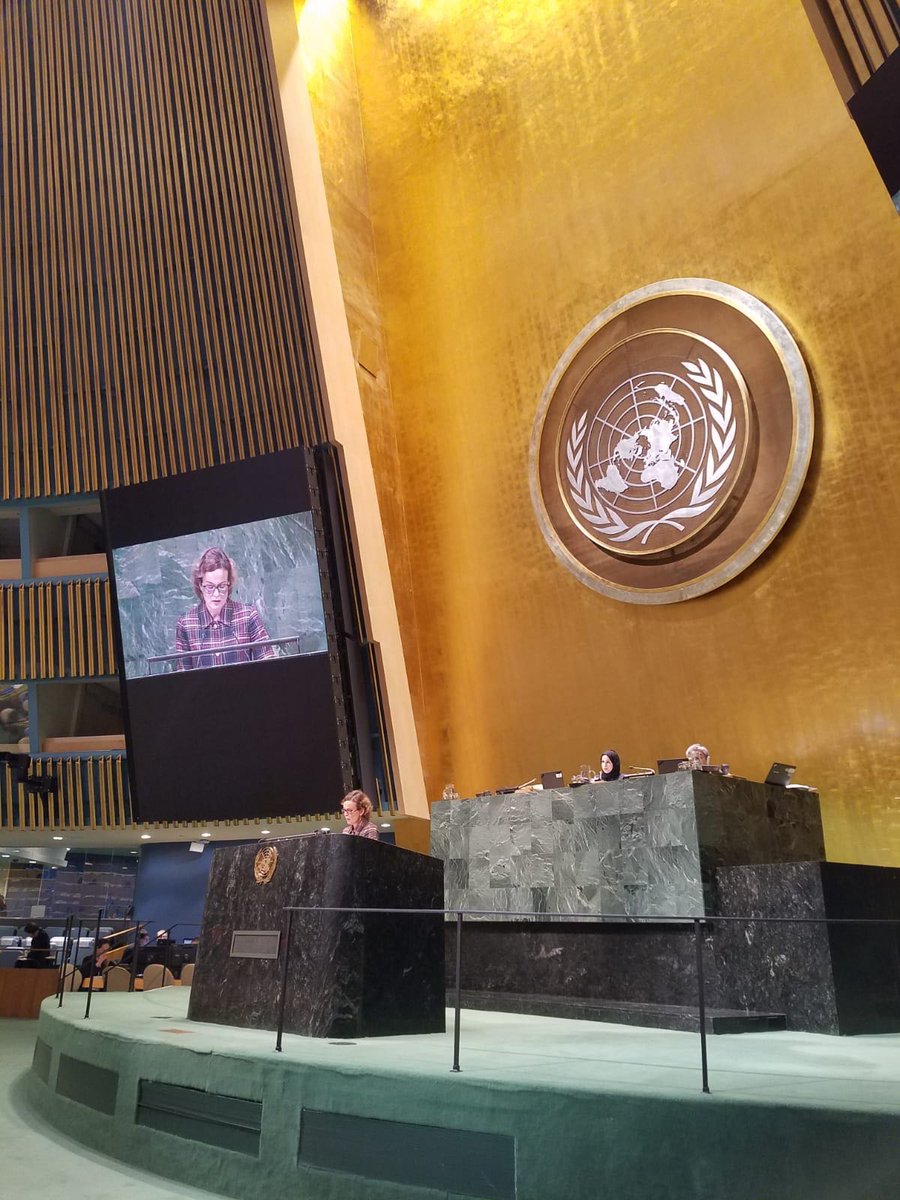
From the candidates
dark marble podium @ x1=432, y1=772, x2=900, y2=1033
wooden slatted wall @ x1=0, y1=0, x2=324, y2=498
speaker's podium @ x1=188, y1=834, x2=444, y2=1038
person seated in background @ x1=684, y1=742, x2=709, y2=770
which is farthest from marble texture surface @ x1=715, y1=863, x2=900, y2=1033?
wooden slatted wall @ x1=0, y1=0, x2=324, y2=498

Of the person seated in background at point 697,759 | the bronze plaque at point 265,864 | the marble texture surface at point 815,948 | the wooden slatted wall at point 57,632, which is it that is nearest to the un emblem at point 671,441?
the person seated in background at point 697,759

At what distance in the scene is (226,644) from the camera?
1164 centimetres

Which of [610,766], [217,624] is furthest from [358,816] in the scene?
[217,624]

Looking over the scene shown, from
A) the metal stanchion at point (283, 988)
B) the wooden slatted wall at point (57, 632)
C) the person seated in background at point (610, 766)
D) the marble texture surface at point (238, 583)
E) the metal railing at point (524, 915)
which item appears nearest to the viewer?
the metal railing at point (524, 915)

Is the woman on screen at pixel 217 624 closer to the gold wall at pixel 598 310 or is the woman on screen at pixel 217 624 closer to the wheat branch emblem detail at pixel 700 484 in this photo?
the gold wall at pixel 598 310

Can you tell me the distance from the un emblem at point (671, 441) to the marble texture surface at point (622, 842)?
3.06 meters

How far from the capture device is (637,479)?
33.2 ft

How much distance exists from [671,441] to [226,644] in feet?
18.2

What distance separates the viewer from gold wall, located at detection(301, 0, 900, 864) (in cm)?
879

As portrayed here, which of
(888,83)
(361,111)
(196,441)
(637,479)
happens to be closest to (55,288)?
(196,441)

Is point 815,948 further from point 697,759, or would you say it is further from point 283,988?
point 283,988

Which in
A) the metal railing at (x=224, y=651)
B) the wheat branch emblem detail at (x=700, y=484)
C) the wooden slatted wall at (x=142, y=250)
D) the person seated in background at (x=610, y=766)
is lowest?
the person seated in background at (x=610, y=766)

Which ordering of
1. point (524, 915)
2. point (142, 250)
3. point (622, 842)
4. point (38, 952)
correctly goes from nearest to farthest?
point (524, 915)
point (622, 842)
point (38, 952)
point (142, 250)

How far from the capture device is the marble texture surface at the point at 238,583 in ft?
37.2
